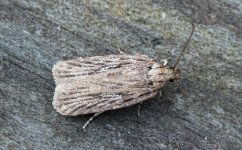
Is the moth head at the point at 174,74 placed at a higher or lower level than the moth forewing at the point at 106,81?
higher

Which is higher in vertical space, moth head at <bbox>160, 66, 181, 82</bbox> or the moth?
moth head at <bbox>160, 66, 181, 82</bbox>

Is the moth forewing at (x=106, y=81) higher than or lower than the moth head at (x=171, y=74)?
lower

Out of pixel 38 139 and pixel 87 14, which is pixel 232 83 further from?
pixel 38 139

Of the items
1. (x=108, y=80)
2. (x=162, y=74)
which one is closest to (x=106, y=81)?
(x=108, y=80)

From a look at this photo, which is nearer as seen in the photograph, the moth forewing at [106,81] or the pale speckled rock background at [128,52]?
the pale speckled rock background at [128,52]

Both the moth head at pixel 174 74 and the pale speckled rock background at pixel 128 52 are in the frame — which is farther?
the moth head at pixel 174 74

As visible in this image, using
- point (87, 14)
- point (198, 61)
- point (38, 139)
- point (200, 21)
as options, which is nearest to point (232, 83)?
point (198, 61)
